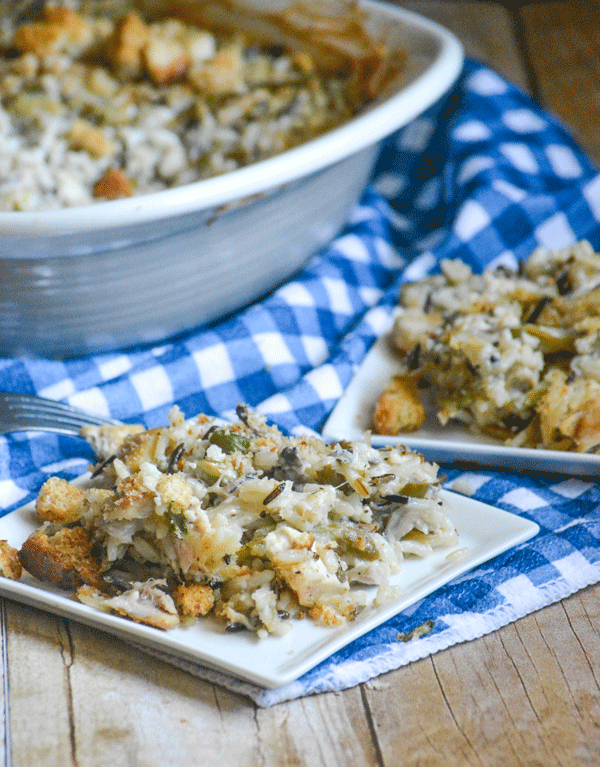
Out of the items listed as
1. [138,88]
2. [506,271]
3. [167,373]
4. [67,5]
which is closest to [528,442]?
[506,271]

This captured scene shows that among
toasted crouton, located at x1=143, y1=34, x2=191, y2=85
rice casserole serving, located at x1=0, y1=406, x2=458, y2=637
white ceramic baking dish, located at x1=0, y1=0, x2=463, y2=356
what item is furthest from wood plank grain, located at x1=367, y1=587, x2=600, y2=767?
toasted crouton, located at x1=143, y1=34, x2=191, y2=85

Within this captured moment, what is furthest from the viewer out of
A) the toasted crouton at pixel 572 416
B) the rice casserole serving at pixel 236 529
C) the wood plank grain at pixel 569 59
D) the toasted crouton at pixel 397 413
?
the wood plank grain at pixel 569 59

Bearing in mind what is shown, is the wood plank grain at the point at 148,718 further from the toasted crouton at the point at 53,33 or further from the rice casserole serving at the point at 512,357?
the toasted crouton at the point at 53,33

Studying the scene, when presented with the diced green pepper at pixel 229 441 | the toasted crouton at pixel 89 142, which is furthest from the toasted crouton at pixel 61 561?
the toasted crouton at pixel 89 142

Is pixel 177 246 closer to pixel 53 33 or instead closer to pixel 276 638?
pixel 276 638

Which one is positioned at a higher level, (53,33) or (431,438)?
(53,33)

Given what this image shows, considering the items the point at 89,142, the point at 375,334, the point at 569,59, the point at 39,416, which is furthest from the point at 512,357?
the point at 569,59
